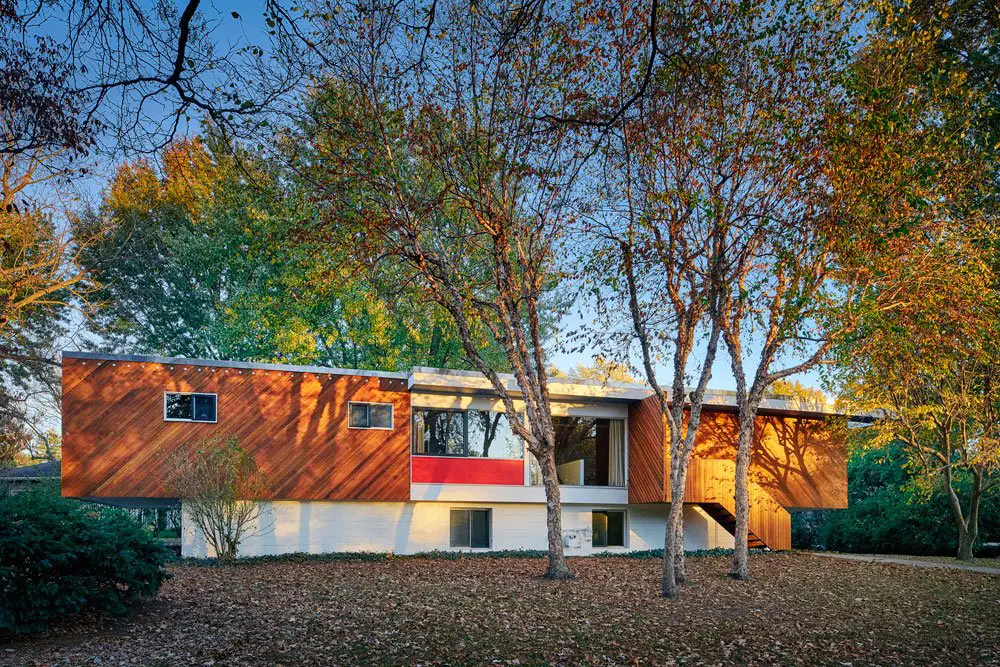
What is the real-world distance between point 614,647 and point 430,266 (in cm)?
777

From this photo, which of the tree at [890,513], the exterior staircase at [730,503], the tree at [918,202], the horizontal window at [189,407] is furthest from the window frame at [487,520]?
the tree at [890,513]

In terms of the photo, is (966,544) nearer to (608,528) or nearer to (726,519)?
(726,519)

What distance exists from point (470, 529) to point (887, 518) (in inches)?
511

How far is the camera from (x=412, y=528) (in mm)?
19547

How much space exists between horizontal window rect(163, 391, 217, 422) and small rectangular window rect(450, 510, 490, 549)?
6474mm

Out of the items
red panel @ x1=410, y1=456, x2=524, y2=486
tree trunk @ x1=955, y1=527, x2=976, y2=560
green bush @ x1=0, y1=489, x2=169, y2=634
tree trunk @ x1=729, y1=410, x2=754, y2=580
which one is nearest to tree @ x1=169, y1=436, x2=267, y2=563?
red panel @ x1=410, y1=456, x2=524, y2=486

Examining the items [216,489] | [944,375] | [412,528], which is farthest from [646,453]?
[216,489]

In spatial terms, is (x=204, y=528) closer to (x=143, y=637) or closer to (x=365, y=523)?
(x=365, y=523)

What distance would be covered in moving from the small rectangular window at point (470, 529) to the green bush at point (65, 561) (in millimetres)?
11274

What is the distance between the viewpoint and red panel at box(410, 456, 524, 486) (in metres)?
19.5

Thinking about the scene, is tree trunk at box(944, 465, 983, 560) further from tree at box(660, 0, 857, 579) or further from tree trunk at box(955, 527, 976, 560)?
tree at box(660, 0, 857, 579)

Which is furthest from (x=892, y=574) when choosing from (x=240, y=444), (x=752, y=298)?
(x=240, y=444)

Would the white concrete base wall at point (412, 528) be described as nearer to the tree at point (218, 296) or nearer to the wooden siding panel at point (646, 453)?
the wooden siding panel at point (646, 453)

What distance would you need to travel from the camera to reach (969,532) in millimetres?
20672
